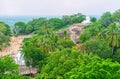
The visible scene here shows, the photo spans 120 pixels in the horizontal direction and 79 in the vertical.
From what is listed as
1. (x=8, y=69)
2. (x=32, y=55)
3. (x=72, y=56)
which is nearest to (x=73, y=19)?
(x=32, y=55)

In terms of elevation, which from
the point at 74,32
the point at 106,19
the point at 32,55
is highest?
the point at 106,19

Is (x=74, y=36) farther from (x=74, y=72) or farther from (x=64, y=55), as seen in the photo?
(x=74, y=72)

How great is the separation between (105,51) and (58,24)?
57.6 m

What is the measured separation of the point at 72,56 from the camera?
52.7 m

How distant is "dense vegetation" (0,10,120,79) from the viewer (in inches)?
1500

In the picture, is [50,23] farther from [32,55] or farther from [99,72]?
[99,72]

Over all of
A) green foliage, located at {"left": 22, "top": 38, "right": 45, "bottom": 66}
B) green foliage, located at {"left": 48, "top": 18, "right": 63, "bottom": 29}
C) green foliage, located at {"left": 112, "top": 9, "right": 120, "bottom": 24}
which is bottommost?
green foliage, located at {"left": 22, "top": 38, "right": 45, "bottom": 66}

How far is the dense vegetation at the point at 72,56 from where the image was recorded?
125 ft

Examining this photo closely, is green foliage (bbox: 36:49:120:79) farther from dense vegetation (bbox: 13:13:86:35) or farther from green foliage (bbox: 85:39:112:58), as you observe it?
dense vegetation (bbox: 13:13:86:35)

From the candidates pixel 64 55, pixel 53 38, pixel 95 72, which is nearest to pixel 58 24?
pixel 53 38

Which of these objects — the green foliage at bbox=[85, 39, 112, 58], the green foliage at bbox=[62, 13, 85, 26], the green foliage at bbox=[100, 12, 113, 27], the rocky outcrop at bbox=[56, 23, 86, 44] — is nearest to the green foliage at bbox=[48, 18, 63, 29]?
the green foliage at bbox=[62, 13, 85, 26]

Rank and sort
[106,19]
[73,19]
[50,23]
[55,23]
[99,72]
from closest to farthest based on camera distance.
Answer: [99,72] < [106,19] < [55,23] < [50,23] < [73,19]

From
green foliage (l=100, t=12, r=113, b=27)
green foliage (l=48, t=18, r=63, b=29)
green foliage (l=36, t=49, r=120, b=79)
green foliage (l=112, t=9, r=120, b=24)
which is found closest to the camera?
green foliage (l=36, t=49, r=120, b=79)

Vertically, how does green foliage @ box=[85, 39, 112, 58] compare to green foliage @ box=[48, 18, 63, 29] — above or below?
below
